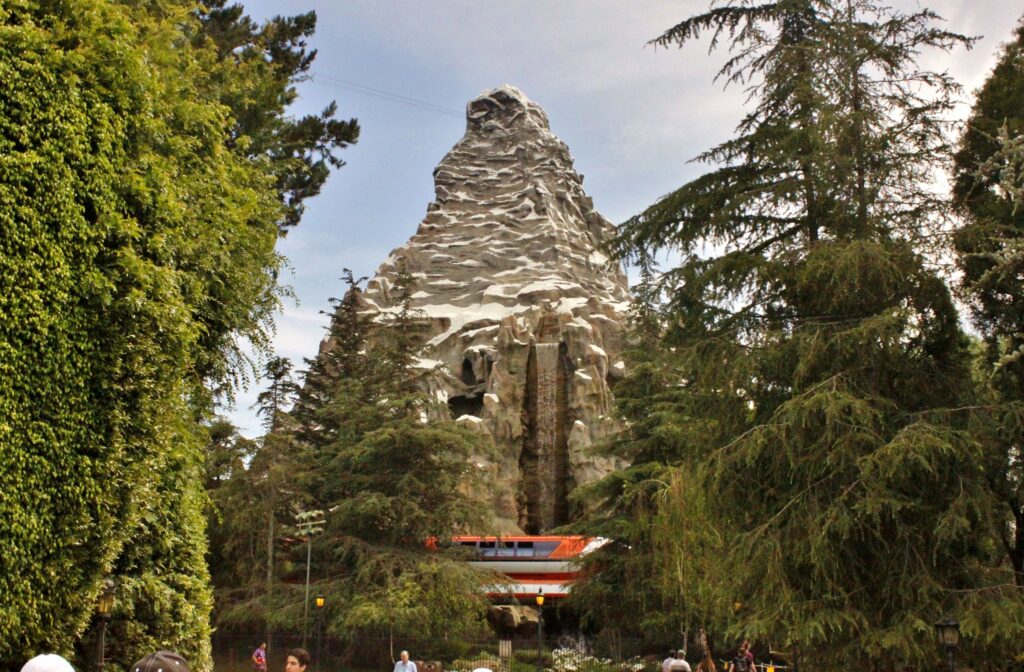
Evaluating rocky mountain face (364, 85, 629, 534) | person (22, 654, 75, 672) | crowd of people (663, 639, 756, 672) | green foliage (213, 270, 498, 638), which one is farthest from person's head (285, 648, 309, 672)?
rocky mountain face (364, 85, 629, 534)

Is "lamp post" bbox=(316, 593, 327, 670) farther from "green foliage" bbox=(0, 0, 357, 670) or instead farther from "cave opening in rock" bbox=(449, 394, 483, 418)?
"cave opening in rock" bbox=(449, 394, 483, 418)

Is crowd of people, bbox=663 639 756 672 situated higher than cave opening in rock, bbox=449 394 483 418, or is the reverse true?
cave opening in rock, bbox=449 394 483 418

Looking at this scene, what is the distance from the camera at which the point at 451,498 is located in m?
26.7

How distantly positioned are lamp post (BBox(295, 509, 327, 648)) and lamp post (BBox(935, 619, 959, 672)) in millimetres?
17714

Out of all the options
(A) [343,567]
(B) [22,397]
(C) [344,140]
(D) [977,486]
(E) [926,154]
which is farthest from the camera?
(A) [343,567]

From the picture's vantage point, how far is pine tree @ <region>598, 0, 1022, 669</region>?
10570mm

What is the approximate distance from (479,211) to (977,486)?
5299 cm

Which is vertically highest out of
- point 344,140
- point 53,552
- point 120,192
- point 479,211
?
point 479,211

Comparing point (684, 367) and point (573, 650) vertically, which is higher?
point (684, 367)

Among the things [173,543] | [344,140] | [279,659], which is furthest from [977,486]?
[279,659]

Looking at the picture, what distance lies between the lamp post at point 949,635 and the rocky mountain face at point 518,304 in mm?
18564

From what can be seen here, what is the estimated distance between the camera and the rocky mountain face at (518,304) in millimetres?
42344

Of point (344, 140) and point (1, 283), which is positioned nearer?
point (1, 283)

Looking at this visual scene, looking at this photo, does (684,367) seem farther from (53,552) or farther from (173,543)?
(53,552)
